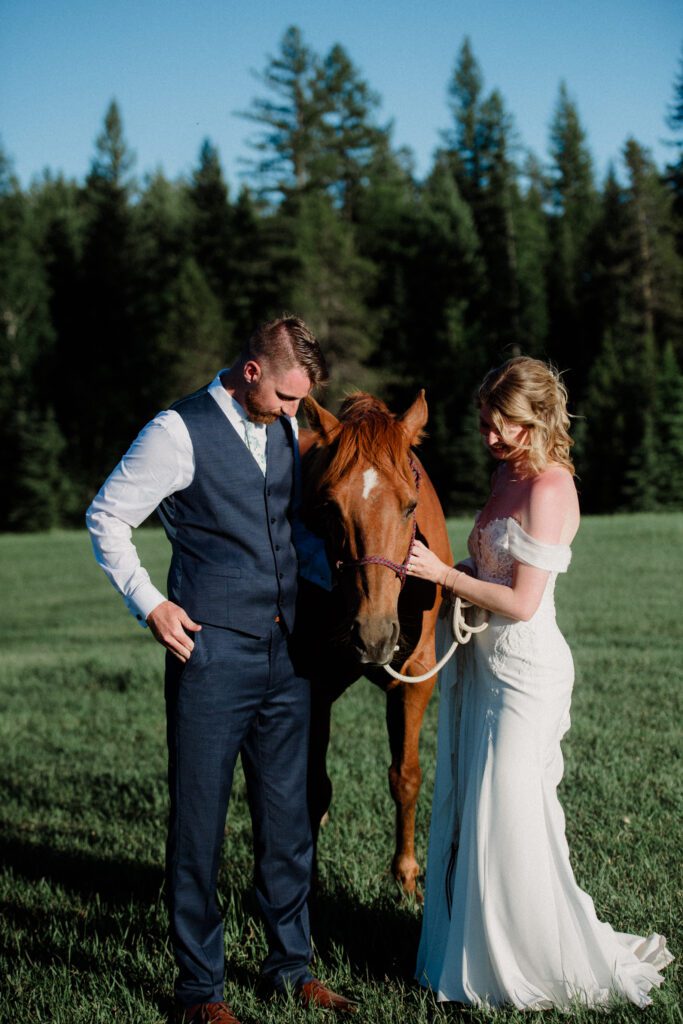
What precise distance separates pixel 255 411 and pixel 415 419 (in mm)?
768

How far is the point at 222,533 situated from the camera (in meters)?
3.53

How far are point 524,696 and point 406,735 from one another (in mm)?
1230

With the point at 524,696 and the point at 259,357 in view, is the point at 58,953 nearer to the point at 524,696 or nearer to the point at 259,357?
the point at 524,696

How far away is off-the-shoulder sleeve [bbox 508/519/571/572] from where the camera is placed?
3512mm

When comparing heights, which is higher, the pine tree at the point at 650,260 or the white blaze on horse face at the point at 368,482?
the pine tree at the point at 650,260

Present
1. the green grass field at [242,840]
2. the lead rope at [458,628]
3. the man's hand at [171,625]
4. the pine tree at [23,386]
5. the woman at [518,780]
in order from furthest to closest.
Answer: the pine tree at [23,386] → the green grass field at [242,840] → the lead rope at [458,628] → the woman at [518,780] → the man's hand at [171,625]

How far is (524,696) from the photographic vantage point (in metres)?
3.62

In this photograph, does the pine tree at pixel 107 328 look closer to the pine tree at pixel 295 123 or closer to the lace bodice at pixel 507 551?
the pine tree at pixel 295 123

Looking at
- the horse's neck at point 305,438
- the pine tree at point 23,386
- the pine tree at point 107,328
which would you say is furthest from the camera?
the pine tree at point 107,328

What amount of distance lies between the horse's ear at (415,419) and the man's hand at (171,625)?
1.23 metres

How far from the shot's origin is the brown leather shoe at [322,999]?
359 cm

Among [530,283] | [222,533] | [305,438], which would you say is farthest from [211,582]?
[530,283]

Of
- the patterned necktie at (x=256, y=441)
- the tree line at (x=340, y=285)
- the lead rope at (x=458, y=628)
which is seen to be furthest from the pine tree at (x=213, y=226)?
the lead rope at (x=458, y=628)

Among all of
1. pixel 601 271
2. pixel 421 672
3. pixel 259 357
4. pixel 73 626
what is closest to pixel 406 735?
pixel 421 672
